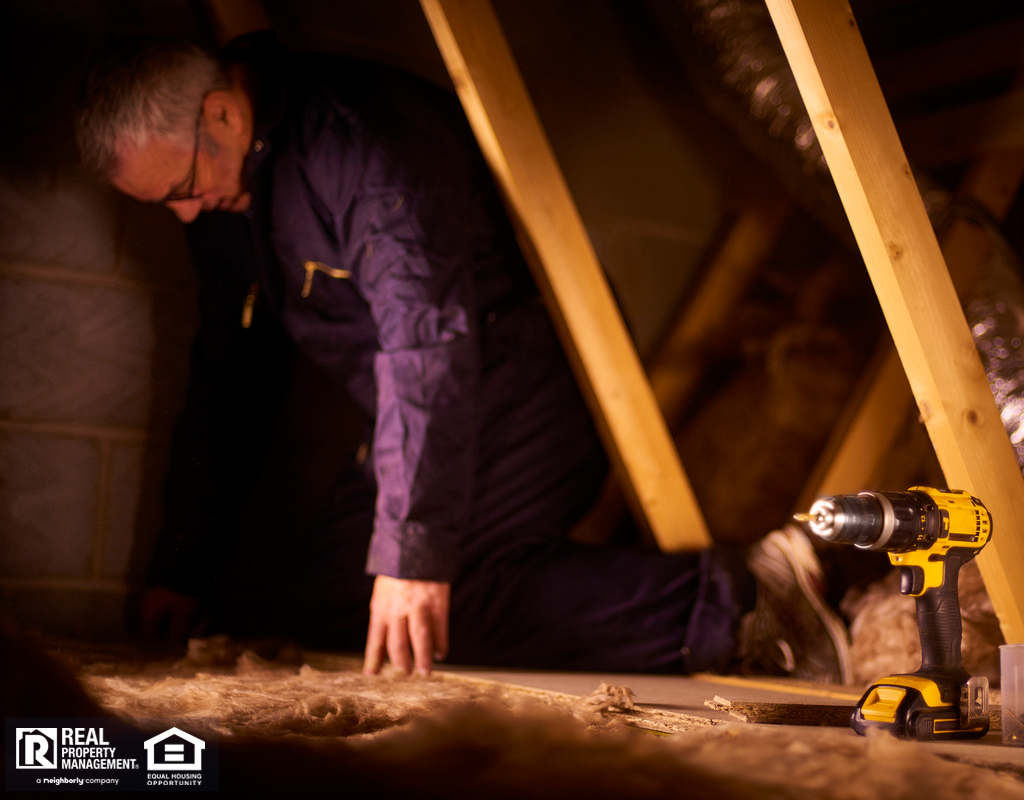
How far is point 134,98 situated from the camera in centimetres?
101

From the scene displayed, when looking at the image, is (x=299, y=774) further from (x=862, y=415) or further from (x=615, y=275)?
(x=615, y=275)

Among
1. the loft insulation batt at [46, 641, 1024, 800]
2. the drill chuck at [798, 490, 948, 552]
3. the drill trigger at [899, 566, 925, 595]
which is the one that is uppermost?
the drill chuck at [798, 490, 948, 552]

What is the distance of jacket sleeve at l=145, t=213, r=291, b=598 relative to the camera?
111 cm

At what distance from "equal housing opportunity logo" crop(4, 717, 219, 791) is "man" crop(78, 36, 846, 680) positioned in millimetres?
424

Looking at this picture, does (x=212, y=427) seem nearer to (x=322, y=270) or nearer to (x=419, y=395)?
(x=322, y=270)

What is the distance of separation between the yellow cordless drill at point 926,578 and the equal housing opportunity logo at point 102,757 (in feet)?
1.67

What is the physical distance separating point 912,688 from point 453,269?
70cm

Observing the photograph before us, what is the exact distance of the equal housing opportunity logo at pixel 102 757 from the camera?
433mm

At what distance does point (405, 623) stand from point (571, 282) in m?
0.58

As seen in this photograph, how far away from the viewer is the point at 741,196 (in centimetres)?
180

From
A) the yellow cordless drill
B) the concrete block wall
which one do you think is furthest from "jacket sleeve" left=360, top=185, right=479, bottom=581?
the yellow cordless drill

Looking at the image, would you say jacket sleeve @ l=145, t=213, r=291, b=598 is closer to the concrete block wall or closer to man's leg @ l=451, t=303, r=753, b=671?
the concrete block wall

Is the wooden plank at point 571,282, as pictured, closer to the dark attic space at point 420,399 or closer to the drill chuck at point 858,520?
the dark attic space at point 420,399

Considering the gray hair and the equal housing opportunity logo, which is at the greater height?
the gray hair
